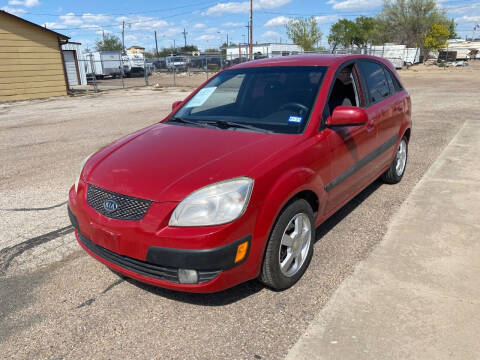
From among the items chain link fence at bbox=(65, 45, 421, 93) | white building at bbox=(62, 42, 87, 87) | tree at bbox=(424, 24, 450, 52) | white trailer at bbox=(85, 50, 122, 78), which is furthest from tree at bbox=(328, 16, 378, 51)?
white building at bbox=(62, 42, 87, 87)

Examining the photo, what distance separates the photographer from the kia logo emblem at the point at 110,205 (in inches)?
100

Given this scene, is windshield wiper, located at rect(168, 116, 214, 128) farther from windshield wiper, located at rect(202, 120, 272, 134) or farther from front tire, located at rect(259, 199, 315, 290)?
front tire, located at rect(259, 199, 315, 290)

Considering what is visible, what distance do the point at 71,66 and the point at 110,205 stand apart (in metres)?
30.6

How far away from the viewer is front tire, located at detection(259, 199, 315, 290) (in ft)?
8.67

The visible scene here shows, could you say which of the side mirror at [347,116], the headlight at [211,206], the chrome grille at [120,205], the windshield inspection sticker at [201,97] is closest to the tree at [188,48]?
the windshield inspection sticker at [201,97]

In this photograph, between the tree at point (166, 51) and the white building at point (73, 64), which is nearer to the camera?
the white building at point (73, 64)

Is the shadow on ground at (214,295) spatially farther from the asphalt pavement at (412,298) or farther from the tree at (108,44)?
the tree at (108,44)

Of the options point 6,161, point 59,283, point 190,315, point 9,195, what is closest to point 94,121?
→ point 6,161

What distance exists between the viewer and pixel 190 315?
8.71ft

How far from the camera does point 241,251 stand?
7.94ft

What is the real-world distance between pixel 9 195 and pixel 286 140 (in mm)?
4094

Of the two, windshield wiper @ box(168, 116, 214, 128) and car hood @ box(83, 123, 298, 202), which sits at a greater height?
windshield wiper @ box(168, 116, 214, 128)

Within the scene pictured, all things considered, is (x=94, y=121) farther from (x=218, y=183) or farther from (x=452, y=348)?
(x=452, y=348)

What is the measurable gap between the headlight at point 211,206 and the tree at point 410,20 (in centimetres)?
6175
